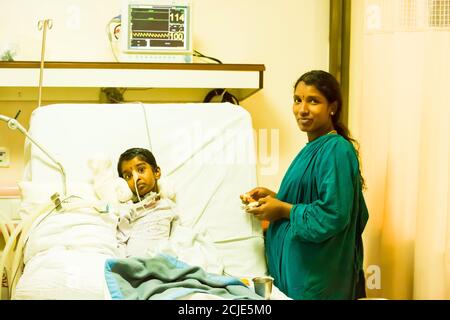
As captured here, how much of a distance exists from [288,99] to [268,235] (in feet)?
3.13

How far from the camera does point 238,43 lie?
8.51ft

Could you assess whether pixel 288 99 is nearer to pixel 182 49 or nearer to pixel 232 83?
pixel 232 83

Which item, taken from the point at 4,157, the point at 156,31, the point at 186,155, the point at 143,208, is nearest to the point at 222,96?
the point at 156,31

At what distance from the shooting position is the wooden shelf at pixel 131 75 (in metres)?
2.19

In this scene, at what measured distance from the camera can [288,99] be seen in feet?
8.69

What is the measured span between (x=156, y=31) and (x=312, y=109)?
2.83 ft

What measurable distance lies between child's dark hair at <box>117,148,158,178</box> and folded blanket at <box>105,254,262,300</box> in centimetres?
55

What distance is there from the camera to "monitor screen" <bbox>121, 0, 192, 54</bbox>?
2.29 metres

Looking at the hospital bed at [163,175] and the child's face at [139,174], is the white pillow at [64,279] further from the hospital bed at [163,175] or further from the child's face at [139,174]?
the child's face at [139,174]

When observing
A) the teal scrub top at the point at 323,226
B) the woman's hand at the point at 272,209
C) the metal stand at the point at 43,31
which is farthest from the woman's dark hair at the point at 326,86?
the metal stand at the point at 43,31

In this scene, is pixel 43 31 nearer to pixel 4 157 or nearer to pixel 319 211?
pixel 4 157

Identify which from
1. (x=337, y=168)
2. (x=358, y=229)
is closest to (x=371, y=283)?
(x=358, y=229)

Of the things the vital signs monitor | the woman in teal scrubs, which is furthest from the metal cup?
the vital signs monitor

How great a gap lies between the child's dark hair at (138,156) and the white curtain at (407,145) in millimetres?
844
